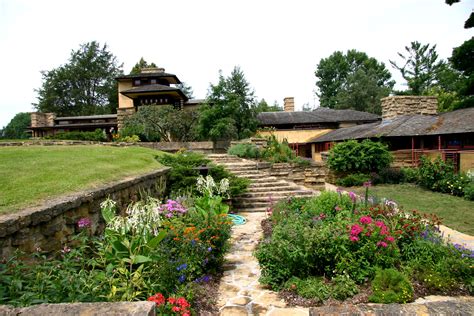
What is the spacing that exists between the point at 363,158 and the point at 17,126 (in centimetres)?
7656

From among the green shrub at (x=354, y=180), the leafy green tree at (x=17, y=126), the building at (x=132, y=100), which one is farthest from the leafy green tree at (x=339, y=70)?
the leafy green tree at (x=17, y=126)

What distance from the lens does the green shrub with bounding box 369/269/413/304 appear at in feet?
9.92

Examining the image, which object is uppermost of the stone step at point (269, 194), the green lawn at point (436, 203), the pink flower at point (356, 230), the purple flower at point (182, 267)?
the pink flower at point (356, 230)

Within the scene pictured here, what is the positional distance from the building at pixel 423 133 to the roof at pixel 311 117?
6.46 meters

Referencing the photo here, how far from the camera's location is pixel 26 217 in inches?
109

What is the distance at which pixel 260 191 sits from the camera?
30.8ft

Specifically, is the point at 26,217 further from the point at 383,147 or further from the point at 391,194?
the point at 383,147

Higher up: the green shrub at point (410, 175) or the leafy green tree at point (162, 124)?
the leafy green tree at point (162, 124)

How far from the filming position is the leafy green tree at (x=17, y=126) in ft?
210

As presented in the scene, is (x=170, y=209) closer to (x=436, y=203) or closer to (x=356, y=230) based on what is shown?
(x=356, y=230)

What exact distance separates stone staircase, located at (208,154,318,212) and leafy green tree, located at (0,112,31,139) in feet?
227

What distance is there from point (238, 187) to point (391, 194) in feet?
22.6

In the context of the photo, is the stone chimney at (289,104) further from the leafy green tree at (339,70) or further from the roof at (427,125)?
the leafy green tree at (339,70)

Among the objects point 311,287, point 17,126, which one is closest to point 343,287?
point 311,287
